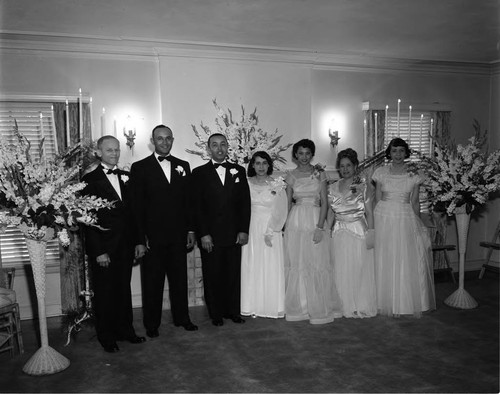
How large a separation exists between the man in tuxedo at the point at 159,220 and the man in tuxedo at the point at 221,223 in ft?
0.73

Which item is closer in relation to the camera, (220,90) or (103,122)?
(103,122)

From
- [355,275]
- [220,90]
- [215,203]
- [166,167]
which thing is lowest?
[355,275]

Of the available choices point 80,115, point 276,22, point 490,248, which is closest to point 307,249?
point 276,22

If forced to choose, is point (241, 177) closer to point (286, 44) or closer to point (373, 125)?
point (286, 44)

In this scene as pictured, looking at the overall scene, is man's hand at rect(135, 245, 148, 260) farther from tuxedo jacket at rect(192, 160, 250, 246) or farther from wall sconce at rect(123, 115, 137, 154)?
wall sconce at rect(123, 115, 137, 154)

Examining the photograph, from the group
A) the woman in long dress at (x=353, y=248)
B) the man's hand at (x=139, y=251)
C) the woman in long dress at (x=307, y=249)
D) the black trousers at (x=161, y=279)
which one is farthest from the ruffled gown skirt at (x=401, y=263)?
the man's hand at (x=139, y=251)

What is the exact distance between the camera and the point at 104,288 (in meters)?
4.60

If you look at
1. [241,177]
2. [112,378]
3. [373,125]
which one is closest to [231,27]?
[241,177]

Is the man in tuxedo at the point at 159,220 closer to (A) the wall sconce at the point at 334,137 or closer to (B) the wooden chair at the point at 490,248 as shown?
(A) the wall sconce at the point at 334,137

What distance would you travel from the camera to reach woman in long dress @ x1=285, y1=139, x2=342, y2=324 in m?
5.36

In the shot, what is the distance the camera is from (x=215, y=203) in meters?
5.24

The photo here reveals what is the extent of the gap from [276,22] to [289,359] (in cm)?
333

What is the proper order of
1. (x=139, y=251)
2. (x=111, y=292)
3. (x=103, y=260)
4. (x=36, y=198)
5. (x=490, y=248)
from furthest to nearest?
(x=490, y=248), (x=139, y=251), (x=111, y=292), (x=103, y=260), (x=36, y=198)

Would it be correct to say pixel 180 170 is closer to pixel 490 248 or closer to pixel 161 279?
pixel 161 279
